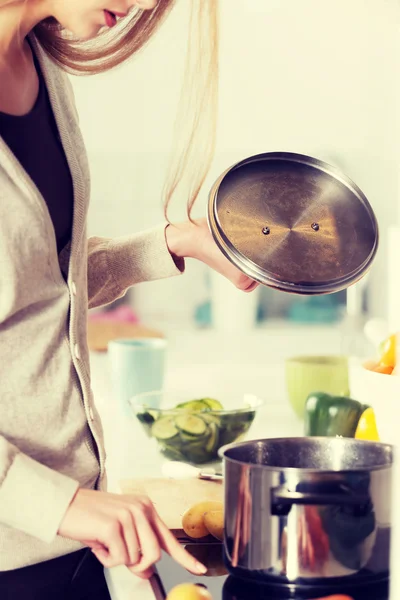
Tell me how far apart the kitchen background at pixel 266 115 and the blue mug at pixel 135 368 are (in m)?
1.58

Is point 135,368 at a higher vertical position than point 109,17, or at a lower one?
lower

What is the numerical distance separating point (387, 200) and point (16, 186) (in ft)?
12.4

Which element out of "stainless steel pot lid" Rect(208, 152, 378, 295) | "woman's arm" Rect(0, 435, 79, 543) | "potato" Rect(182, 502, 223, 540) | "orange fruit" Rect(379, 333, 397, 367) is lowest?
"potato" Rect(182, 502, 223, 540)

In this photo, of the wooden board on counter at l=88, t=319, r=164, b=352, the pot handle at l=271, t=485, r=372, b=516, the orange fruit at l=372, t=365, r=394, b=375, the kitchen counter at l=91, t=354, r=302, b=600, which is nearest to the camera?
the pot handle at l=271, t=485, r=372, b=516

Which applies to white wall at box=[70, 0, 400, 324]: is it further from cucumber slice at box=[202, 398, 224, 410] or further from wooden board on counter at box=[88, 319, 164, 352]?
cucumber slice at box=[202, 398, 224, 410]

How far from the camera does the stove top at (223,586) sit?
74 cm

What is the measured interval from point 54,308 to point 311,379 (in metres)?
0.82

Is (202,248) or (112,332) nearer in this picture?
(202,248)

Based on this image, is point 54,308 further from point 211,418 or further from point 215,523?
point 211,418

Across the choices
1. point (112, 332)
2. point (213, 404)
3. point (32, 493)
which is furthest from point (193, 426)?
point (112, 332)

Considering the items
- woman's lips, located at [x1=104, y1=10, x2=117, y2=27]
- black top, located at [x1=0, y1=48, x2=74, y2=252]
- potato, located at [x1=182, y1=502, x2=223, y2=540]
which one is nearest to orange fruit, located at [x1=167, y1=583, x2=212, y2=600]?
potato, located at [x1=182, y1=502, x2=223, y2=540]

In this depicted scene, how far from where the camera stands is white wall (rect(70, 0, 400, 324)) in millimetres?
3525

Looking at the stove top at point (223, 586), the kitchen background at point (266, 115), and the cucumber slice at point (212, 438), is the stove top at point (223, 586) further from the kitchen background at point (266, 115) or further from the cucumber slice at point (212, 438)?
the kitchen background at point (266, 115)

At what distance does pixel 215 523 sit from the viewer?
954mm
